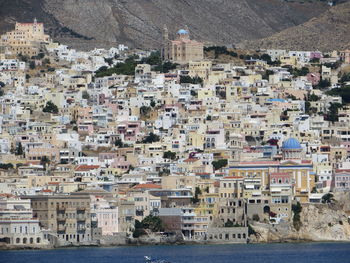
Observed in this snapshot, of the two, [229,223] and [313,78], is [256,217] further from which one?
[313,78]

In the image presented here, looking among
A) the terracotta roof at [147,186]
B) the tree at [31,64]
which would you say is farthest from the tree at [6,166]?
the tree at [31,64]

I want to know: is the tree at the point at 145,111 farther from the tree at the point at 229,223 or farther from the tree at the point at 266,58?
the tree at the point at 229,223

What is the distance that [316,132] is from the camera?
148m

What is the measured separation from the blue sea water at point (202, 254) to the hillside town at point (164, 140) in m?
2.23

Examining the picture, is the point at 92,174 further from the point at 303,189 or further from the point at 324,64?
the point at 324,64

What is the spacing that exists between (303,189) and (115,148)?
17.5 m

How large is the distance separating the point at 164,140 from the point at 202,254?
26.8 meters

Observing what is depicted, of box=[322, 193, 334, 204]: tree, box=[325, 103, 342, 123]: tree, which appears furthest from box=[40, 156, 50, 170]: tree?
box=[325, 103, 342, 123]: tree

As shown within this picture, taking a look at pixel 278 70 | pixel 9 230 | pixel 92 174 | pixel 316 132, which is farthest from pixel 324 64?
pixel 9 230

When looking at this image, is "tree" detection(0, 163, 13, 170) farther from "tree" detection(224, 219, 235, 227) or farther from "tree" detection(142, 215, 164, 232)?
"tree" detection(224, 219, 235, 227)

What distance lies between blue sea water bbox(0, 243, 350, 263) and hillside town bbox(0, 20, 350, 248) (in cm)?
223

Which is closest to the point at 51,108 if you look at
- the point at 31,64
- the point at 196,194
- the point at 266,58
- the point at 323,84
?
the point at 31,64

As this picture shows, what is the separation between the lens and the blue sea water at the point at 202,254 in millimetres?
115500

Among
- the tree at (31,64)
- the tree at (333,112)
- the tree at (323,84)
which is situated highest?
the tree at (31,64)
